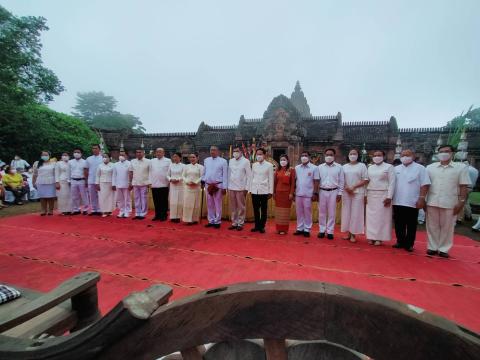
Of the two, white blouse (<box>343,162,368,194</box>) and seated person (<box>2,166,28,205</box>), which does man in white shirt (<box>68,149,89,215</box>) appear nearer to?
seated person (<box>2,166,28,205</box>)

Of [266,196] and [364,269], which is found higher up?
[266,196]

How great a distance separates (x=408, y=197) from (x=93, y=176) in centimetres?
662

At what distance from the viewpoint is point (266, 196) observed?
5129mm

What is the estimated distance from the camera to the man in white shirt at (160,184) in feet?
19.8

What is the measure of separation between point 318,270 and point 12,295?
9.18 ft

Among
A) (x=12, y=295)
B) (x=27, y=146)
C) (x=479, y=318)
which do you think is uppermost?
(x=27, y=146)

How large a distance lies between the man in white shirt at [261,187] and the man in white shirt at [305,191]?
1.67ft

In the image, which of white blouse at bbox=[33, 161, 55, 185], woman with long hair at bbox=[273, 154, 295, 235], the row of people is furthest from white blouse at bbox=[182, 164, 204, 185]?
white blouse at bbox=[33, 161, 55, 185]

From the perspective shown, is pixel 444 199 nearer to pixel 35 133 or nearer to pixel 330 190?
pixel 330 190

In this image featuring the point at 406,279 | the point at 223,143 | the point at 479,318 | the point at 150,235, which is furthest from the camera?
the point at 223,143

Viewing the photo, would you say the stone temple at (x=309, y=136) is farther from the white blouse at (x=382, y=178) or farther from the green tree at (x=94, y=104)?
the green tree at (x=94, y=104)

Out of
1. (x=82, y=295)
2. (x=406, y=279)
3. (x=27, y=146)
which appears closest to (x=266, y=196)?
(x=406, y=279)

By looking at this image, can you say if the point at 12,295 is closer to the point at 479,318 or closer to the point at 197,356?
the point at 197,356

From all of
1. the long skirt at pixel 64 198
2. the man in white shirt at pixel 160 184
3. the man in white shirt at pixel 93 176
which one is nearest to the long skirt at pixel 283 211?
the man in white shirt at pixel 160 184
